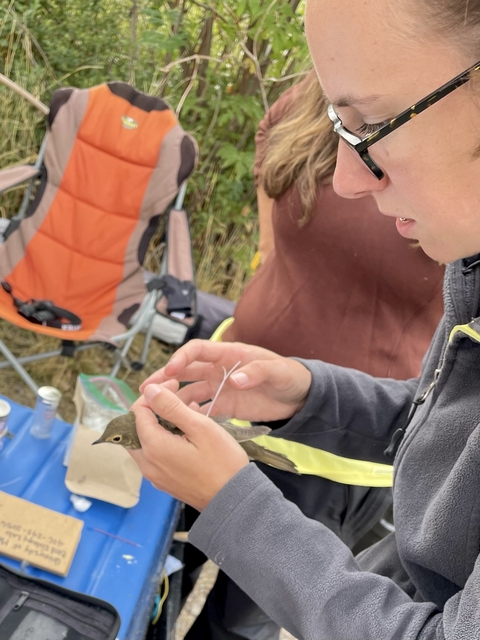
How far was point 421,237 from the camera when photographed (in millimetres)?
762

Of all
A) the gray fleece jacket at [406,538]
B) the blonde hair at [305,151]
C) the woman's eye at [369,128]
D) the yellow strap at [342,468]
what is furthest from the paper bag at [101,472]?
the woman's eye at [369,128]

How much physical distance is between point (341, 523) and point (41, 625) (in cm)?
78

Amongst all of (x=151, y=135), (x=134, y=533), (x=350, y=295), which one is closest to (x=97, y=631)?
(x=134, y=533)

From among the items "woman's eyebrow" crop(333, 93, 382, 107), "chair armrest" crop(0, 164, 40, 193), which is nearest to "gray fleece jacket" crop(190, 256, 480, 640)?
"woman's eyebrow" crop(333, 93, 382, 107)

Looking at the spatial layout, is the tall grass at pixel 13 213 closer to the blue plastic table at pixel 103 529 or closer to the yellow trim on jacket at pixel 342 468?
the blue plastic table at pixel 103 529

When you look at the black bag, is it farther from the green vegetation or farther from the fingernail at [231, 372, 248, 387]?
the green vegetation

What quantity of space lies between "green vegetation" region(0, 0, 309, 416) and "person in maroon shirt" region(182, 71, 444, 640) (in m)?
1.42

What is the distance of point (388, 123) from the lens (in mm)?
657

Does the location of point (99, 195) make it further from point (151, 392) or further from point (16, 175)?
point (151, 392)

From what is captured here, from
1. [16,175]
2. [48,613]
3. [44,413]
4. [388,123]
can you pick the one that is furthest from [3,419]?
[16,175]

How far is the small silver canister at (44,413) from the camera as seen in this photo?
159 centimetres

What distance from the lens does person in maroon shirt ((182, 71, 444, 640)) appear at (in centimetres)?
137

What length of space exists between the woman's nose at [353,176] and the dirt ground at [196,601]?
3.73ft

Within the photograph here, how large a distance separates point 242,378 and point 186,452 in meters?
0.24
